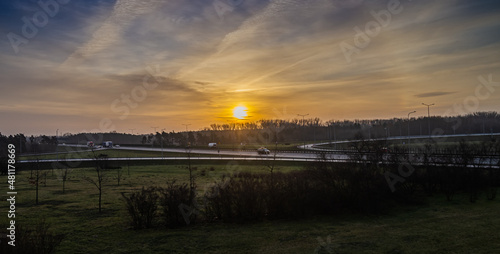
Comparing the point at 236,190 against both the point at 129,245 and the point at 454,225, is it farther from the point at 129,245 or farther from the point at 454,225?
the point at 454,225

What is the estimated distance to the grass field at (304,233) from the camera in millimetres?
13203

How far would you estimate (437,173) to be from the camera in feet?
79.2

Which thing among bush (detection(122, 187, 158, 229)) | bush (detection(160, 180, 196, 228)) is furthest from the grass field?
bush (detection(160, 180, 196, 228))

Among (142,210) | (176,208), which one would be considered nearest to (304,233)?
(176,208)

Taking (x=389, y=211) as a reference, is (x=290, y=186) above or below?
above

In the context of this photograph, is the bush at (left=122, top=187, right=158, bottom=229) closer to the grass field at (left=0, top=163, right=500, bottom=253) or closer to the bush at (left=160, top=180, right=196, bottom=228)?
the grass field at (left=0, top=163, right=500, bottom=253)

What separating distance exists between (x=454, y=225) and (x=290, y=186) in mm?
8389

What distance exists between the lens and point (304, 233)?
15.4 metres

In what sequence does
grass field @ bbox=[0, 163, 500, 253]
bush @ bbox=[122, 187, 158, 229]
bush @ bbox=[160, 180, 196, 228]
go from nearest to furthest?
grass field @ bbox=[0, 163, 500, 253] → bush @ bbox=[122, 187, 158, 229] → bush @ bbox=[160, 180, 196, 228]

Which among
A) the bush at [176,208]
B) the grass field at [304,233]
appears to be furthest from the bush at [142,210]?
the bush at [176,208]

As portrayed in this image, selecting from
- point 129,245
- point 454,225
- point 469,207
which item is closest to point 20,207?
point 129,245

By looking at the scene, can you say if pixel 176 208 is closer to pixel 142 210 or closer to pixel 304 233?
pixel 142 210

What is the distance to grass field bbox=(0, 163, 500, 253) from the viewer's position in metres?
13.2

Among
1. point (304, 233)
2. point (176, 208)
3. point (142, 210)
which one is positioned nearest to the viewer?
point (304, 233)
